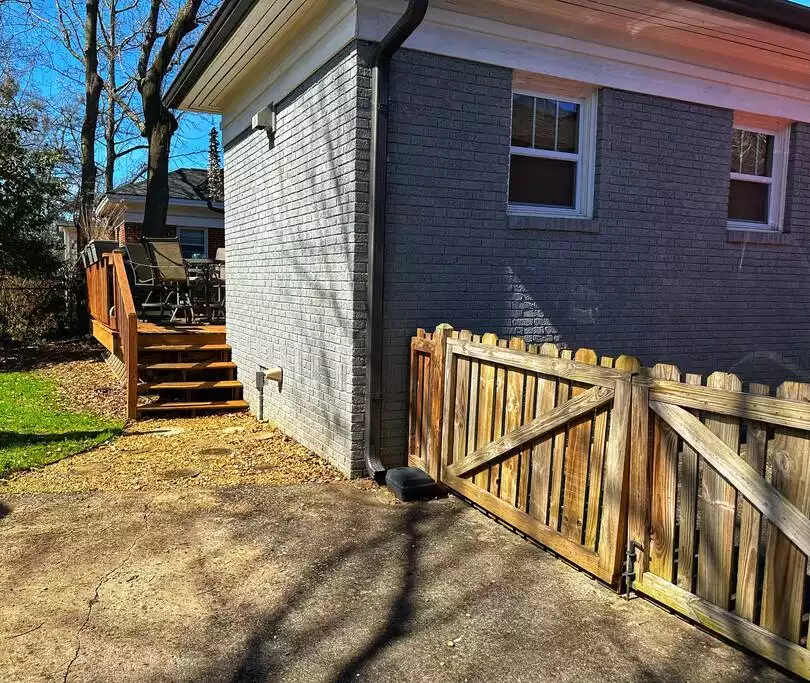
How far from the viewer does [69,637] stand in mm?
3021

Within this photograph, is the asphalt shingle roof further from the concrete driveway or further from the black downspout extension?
the concrete driveway

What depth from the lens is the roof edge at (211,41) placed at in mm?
5641

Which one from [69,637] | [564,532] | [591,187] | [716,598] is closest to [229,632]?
[69,637]

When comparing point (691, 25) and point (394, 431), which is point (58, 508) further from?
point (691, 25)

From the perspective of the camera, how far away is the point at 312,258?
603 cm

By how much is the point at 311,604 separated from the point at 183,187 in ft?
65.7

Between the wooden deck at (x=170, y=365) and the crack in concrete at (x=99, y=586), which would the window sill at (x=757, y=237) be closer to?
the wooden deck at (x=170, y=365)

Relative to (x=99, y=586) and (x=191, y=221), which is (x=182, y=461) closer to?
(x=99, y=586)

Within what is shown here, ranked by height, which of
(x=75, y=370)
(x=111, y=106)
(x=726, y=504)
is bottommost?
(x=75, y=370)

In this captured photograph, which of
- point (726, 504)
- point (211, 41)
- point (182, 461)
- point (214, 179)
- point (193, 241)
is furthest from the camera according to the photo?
point (214, 179)

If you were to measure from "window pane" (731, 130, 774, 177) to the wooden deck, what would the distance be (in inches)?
249

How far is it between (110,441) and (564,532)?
16.1 ft

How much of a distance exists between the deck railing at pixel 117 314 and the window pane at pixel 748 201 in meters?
6.79

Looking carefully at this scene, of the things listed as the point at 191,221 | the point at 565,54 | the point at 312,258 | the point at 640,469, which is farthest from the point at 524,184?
the point at 191,221
